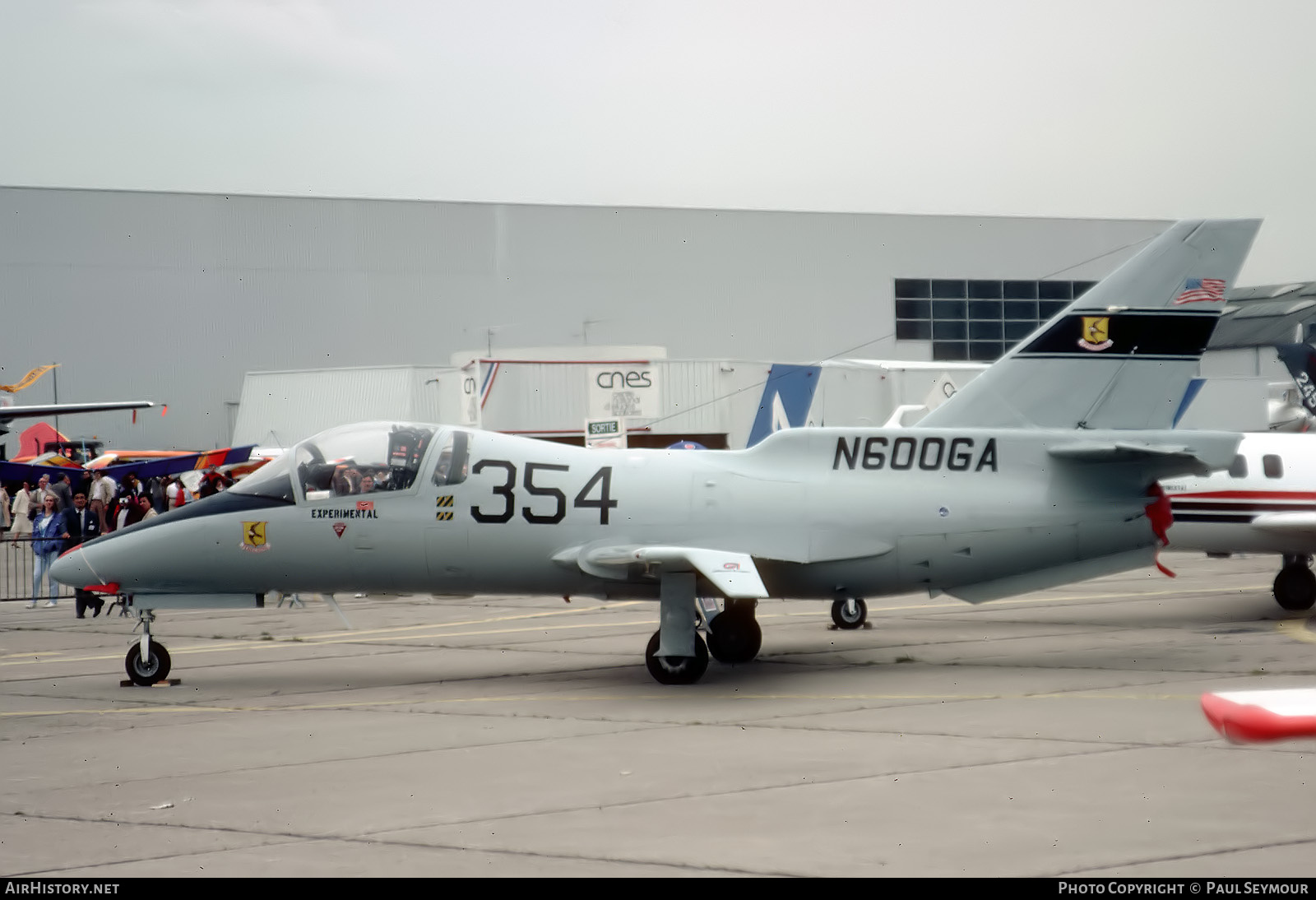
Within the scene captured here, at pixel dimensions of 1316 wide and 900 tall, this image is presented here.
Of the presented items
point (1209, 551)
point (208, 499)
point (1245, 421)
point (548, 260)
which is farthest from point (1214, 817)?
point (548, 260)

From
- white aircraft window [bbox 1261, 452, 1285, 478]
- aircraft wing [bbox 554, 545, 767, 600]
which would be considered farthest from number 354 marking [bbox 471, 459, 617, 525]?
white aircraft window [bbox 1261, 452, 1285, 478]

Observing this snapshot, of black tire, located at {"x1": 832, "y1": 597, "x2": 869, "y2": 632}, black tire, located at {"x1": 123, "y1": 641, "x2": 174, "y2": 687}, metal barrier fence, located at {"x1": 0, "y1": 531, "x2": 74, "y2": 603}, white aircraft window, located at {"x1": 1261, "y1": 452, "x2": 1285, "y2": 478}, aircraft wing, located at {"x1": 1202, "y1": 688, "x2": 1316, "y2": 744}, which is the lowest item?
metal barrier fence, located at {"x1": 0, "y1": 531, "x2": 74, "y2": 603}

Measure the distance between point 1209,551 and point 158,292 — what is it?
169 feet

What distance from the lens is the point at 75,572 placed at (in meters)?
13.0

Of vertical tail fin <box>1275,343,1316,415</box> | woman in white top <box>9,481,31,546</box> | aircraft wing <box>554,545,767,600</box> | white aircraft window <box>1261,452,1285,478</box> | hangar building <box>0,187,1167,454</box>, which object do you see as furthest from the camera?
hangar building <box>0,187,1167,454</box>

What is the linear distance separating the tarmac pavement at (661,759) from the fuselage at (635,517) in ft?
3.57

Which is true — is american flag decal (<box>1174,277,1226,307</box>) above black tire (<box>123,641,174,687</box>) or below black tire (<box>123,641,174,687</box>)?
above

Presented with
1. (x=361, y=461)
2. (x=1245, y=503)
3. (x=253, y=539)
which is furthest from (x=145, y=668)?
(x=1245, y=503)

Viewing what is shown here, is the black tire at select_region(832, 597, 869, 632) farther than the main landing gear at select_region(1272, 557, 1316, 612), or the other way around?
the main landing gear at select_region(1272, 557, 1316, 612)

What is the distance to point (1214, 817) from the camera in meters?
7.05

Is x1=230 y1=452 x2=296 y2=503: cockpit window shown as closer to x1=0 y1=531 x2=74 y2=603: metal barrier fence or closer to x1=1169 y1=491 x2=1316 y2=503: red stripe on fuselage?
x1=0 y1=531 x2=74 y2=603: metal barrier fence

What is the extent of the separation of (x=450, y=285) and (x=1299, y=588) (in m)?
48.0

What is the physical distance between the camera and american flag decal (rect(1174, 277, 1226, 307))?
13.4 metres
